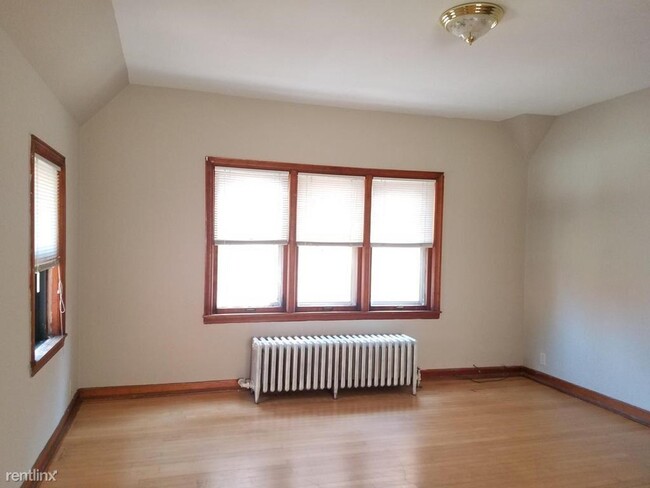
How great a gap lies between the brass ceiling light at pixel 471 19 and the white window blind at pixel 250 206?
2.17 meters

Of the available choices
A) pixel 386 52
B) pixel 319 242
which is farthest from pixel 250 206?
pixel 386 52

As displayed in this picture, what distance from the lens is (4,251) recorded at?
7.04 ft

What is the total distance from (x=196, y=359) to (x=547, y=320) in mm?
3673

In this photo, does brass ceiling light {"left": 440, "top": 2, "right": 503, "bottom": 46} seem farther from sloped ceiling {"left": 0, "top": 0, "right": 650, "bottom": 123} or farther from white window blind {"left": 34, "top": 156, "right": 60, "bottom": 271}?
white window blind {"left": 34, "top": 156, "right": 60, "bottom": 271}

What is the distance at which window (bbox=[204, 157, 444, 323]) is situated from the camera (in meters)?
4.23

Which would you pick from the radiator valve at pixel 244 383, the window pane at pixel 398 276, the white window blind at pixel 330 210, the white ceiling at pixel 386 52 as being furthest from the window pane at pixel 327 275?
the white ceiling at pixel 386 52

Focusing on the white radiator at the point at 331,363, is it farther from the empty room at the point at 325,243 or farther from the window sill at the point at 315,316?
Answer: the window sill at the point at 315,316

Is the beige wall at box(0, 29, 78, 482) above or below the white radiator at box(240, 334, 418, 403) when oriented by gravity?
above

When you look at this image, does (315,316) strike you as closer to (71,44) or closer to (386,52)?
(386,52)

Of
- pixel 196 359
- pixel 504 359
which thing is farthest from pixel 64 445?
pixel 504 359

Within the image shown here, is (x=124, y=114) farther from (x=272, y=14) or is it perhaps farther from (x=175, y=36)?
(x=272, y=14)

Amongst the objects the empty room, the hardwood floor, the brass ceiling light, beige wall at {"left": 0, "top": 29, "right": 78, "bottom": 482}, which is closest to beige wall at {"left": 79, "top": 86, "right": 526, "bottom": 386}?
the empty room

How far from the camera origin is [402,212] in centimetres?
471

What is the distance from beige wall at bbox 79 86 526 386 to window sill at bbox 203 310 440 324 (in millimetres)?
66
